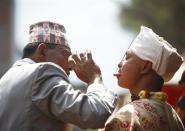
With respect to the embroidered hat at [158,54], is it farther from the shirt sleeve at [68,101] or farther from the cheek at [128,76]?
the shirt sleeve at [68,101]

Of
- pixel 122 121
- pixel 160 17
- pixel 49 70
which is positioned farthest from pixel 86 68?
pixel 160 17

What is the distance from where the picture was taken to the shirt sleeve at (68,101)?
5.01 meters

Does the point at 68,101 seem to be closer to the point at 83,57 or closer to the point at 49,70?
the point at 49,70

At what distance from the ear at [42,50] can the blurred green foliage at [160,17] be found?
20.6 metres

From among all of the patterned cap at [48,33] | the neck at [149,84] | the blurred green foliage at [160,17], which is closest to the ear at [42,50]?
the patterned cap at [48,33]

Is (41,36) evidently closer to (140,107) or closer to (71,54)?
(71,54)

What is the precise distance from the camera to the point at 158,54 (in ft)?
17.6

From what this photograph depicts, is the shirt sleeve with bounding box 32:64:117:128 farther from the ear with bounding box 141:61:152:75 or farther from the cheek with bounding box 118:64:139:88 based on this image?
the ear with bounding box 141:61:152:75

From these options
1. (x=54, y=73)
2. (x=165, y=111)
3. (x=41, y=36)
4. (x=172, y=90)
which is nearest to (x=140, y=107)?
(x=165, y=111)

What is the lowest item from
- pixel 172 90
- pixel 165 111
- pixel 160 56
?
pixel 172 90

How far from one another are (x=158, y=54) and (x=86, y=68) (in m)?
0.54

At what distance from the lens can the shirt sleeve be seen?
501cm

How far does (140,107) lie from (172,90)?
634 cm

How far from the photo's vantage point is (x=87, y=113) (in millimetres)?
4992
